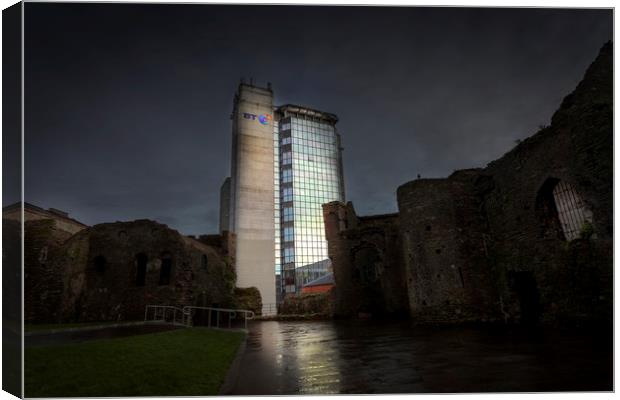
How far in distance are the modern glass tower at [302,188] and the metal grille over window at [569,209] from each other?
4298cm

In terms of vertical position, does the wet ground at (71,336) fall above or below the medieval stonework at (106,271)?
below

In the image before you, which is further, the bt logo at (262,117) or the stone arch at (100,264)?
the bt logo at (262,117)

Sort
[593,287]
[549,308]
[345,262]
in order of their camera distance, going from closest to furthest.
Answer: [593,287], [549,308], [345,262]

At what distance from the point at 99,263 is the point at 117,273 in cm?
131

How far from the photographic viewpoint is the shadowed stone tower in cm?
3750

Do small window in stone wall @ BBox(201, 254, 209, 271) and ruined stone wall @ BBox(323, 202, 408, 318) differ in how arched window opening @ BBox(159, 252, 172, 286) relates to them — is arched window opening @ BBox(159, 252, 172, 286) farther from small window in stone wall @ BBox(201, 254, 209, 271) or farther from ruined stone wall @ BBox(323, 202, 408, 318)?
ruined stone wall @ BBox(323, 202, 408, 318)

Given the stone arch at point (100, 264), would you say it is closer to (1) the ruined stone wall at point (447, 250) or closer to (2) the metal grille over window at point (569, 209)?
(1) the ruined stone wall at point (447, 250)

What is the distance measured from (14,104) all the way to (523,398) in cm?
864

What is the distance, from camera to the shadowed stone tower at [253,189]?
37.5 m

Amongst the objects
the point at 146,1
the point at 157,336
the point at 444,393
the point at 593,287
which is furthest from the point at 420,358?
the point at 146,1

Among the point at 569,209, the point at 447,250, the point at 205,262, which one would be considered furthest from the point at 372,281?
the point at 569,209

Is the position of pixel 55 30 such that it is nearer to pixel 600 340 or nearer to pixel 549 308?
pixel 600 340

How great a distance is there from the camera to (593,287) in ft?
31.0

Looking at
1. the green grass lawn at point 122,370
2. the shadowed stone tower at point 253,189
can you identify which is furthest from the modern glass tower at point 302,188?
the green grass lawn at point 122,370
